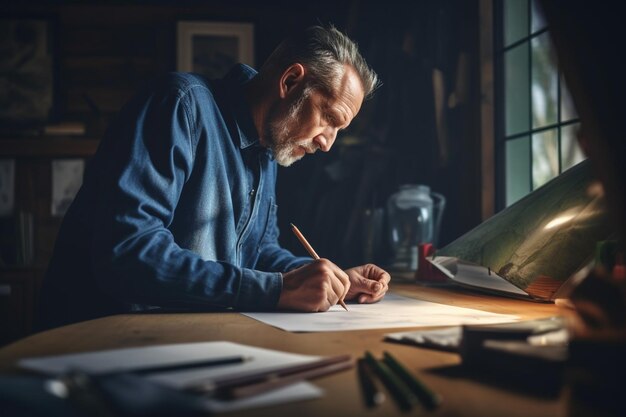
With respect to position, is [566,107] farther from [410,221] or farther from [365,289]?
[365,289]

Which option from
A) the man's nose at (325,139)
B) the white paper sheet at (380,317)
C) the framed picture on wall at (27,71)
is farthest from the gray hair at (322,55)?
the framed picture on wall at (27,71)

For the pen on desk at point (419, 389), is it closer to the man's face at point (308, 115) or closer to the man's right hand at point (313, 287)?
the man's right hand at point (313, 287)

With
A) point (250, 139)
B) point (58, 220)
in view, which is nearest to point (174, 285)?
point (250, 139)

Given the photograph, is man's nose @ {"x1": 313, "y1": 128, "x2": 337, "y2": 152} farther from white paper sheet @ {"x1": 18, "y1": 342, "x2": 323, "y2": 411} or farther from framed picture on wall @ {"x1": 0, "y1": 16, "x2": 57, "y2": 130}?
framed picture on wall @ {"x1": 0, "y1": 16, "x2": 57, "y2": 130}

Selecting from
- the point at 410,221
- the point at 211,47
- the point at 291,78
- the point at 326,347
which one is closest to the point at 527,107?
the point at 410,221

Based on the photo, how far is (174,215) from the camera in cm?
166

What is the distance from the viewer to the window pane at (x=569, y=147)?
2205mm

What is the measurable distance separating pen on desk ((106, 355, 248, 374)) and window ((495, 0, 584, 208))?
1777 millimetres

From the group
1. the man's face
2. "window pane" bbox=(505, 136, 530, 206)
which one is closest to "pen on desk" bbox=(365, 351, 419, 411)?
the man's face

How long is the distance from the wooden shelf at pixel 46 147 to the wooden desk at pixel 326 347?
8.98ft

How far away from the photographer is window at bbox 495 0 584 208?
7.67 ft

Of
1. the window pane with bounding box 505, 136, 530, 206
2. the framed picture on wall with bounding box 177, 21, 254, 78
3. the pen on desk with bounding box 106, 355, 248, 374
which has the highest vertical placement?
the framed picture on wall with bounding box 177, 21, 254, 78

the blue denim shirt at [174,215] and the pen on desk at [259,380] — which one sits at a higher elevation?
the blue denim shirt at [174,215]

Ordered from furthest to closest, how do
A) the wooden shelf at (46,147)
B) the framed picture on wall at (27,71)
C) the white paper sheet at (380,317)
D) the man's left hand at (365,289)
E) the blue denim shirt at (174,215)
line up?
the framed picture on wall at (27,71)
the wooden shelf at (46,147)
the man's left hand at (365,289)
the blue denim shirt at (174,215)
the white paper sheet at (380,317)
